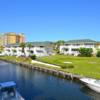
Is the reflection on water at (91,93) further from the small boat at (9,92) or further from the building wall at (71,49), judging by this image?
the building wall at (71,49)

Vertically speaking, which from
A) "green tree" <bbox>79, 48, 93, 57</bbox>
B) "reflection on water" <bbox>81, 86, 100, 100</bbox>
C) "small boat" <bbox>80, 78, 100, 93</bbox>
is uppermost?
"green tree" <bbox>79, 48, 93, 57</bbox>

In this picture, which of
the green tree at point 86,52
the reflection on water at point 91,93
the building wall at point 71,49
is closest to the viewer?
the reflection on water at point 91,93

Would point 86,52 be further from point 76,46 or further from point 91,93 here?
point 91,93

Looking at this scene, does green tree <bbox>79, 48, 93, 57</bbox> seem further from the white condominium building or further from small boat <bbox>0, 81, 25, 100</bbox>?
small boat <bbox>0, 81, 25, 100</bbox>

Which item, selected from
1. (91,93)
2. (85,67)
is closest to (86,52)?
(85,67)

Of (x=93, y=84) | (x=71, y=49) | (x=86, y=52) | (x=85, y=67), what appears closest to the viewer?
(x=93, y=84)

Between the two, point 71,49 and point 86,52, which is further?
point 71,49

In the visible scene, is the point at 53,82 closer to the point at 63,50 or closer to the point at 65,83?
the point at 65,83

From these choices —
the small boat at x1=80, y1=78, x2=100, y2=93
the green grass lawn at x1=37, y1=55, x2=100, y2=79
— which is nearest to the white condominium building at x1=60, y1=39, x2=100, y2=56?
the green grass lawn at x1=37, y1=55, x2=100, y2=79

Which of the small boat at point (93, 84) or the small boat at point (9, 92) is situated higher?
the small boat at point (9, 92)

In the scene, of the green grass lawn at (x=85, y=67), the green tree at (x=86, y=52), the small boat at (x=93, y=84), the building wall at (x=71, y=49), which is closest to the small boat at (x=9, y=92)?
the small boat at (x=93, y=84)

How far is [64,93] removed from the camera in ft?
153

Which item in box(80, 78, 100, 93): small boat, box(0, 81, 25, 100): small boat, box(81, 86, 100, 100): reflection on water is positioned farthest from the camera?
box(80, 78, 100, 93): small boat

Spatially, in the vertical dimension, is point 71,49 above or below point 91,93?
above
